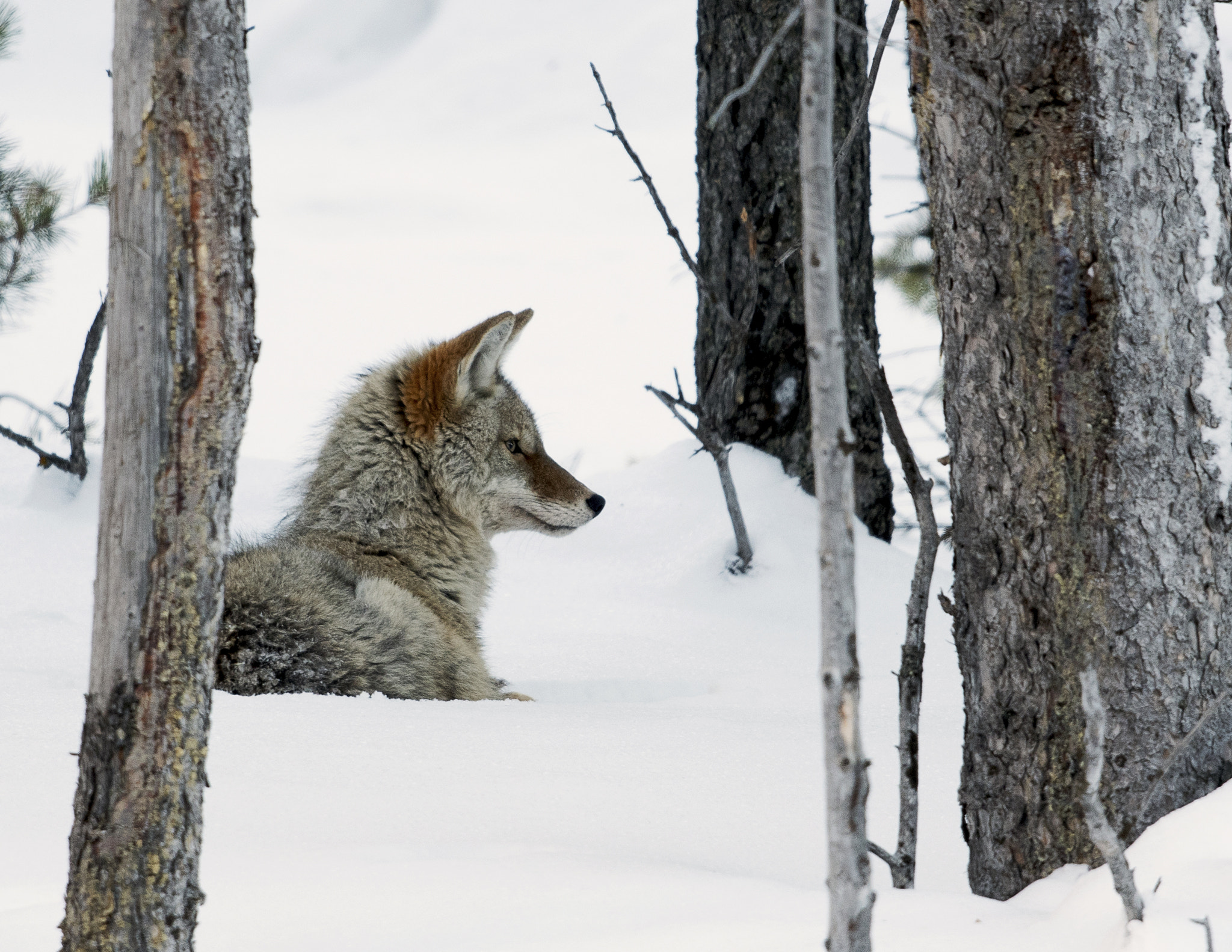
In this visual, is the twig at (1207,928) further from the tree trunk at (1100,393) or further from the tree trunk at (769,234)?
the tree trunk at (769,234)

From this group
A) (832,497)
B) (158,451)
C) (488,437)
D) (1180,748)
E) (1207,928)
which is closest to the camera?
(832,497)

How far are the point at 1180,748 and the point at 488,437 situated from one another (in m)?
3.16

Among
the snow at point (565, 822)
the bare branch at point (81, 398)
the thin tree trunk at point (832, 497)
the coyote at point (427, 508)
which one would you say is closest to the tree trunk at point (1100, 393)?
the snow at point (565, 822)

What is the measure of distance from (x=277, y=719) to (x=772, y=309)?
13.8 ft

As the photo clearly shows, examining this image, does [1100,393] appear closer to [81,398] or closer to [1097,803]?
[1097,803]

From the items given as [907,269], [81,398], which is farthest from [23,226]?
[907,269]

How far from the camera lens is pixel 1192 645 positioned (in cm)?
194

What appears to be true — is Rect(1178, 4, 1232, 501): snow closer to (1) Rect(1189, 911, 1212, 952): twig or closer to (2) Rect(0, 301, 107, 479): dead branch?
(1) Rect(1189, 911, 1212, 952): twig

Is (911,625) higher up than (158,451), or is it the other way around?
(158,451)

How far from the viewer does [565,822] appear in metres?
2.44

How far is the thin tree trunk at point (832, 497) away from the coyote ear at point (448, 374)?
317 cm

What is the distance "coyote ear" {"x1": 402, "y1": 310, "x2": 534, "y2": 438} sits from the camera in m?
4.37

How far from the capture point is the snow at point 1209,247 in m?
1.96

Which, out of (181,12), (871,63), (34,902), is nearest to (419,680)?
(34,902)
